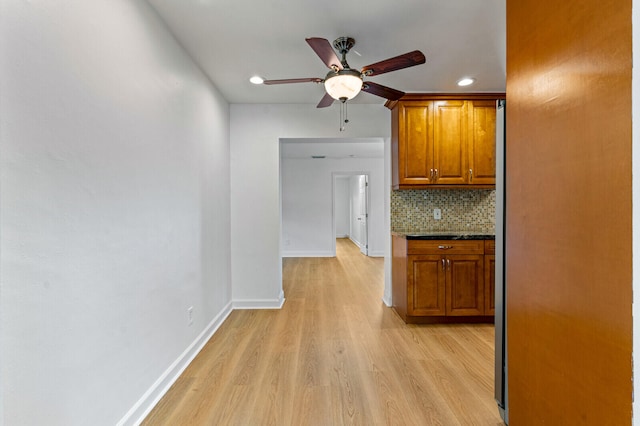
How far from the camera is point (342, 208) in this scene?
429 inches

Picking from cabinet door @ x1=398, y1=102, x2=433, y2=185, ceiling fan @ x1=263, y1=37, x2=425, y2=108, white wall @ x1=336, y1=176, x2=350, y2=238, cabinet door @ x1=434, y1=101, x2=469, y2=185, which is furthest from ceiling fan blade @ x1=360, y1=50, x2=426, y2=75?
white wall @ x1=336, y1=176, x2=350, y2=238

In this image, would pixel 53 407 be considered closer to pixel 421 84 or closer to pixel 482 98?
pixel 421 84

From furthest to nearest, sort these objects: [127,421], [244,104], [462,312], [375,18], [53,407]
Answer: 1. [244,104]
2. [462,312]
3. [375,18]
4. [127,421]
5. [53,407]

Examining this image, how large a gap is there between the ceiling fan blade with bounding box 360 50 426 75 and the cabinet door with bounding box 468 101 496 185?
150cm

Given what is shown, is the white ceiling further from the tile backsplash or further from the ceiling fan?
the tile backsplash

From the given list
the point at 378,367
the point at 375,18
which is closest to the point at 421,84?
the point at 375,18

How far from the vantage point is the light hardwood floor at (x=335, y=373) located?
5.57 ft

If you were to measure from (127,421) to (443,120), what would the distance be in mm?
3355

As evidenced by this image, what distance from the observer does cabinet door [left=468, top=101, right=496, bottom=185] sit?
3.12 meters

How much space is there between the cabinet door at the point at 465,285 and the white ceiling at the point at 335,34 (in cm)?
170

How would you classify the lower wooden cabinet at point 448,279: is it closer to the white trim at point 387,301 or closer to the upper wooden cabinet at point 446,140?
the white trim at point 387,301

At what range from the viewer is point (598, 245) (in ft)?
2.69

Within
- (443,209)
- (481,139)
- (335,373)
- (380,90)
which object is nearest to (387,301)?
(443,209)

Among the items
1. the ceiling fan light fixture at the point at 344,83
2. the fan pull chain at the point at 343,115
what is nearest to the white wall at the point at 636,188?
the ceiling fan light fixture at the point at 344,83
